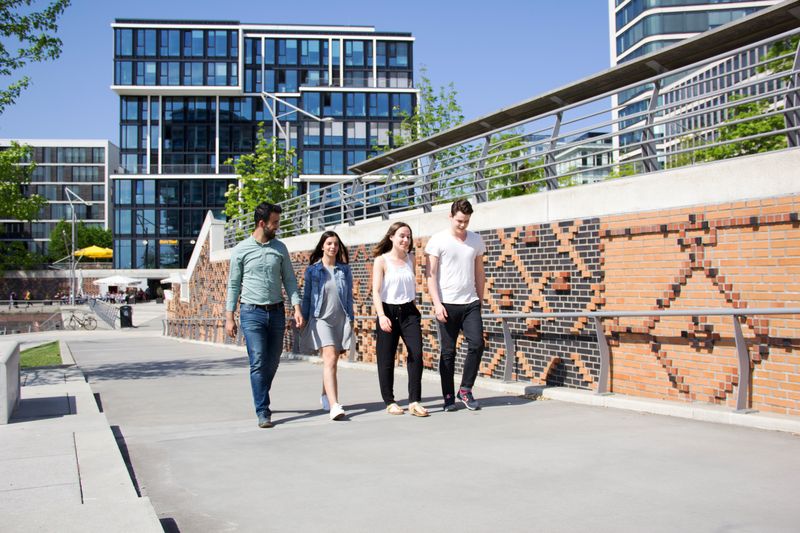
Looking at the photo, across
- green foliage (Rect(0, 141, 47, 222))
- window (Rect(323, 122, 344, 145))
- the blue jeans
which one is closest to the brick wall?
the blue jeans

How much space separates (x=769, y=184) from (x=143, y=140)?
79.6 m

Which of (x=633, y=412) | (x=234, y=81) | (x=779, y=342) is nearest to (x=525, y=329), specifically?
(x=633, y=412)

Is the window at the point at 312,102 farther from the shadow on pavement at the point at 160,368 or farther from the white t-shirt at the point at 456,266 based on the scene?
the white t-shirt at the point at 456,266

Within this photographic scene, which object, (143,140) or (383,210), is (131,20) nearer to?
(143,140)

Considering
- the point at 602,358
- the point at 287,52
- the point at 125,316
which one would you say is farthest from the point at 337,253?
the point at 287,52

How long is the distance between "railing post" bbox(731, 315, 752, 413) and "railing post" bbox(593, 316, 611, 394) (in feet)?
4.58

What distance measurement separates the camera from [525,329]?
8719mm

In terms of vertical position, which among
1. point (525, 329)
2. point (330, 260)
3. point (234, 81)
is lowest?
point (525, 329)

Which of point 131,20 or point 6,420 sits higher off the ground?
point 131,20

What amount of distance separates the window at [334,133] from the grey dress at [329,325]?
68.4m

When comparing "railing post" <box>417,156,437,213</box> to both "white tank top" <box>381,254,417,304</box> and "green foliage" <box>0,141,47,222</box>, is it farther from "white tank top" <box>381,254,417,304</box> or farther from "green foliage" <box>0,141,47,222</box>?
"green foliage" <box>0,141,47,222</box>

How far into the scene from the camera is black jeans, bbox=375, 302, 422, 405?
7.05 m

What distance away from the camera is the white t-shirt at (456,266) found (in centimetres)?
700

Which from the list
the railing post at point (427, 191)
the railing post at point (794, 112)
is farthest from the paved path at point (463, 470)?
the railing post at point (427, 191)
